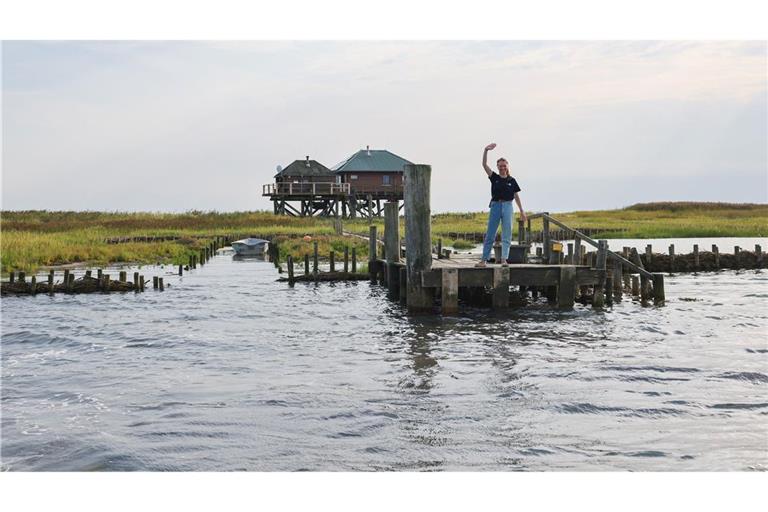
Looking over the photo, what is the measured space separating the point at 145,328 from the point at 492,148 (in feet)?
30.8

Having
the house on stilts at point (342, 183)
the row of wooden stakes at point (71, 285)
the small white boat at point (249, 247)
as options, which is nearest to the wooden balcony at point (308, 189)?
the house on stilts at point (342, 183)

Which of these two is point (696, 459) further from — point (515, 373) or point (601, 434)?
point (515, 373)

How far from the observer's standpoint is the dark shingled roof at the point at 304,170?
7569 cm

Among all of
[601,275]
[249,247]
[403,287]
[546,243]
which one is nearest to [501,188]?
[601,275]

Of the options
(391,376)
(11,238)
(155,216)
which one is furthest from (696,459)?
(155,216)

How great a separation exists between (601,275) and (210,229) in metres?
44.1

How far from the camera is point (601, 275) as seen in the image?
2025 centimetres

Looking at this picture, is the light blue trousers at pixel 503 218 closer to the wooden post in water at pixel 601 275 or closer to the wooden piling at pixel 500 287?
the wooden piling at pixel 500 287

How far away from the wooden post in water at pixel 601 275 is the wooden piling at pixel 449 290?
369 cm

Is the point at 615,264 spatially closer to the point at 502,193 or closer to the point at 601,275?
the point at 601,275

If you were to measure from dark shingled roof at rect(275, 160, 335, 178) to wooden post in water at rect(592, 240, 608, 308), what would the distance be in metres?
56.3

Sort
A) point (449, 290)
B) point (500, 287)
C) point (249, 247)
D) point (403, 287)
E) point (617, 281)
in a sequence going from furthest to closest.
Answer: point (249, 247)
point (617, 281)
point (403, 287)
point (500, 287)
point (449, 290)

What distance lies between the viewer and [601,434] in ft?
32.0

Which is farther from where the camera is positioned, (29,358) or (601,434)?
(29,358)
